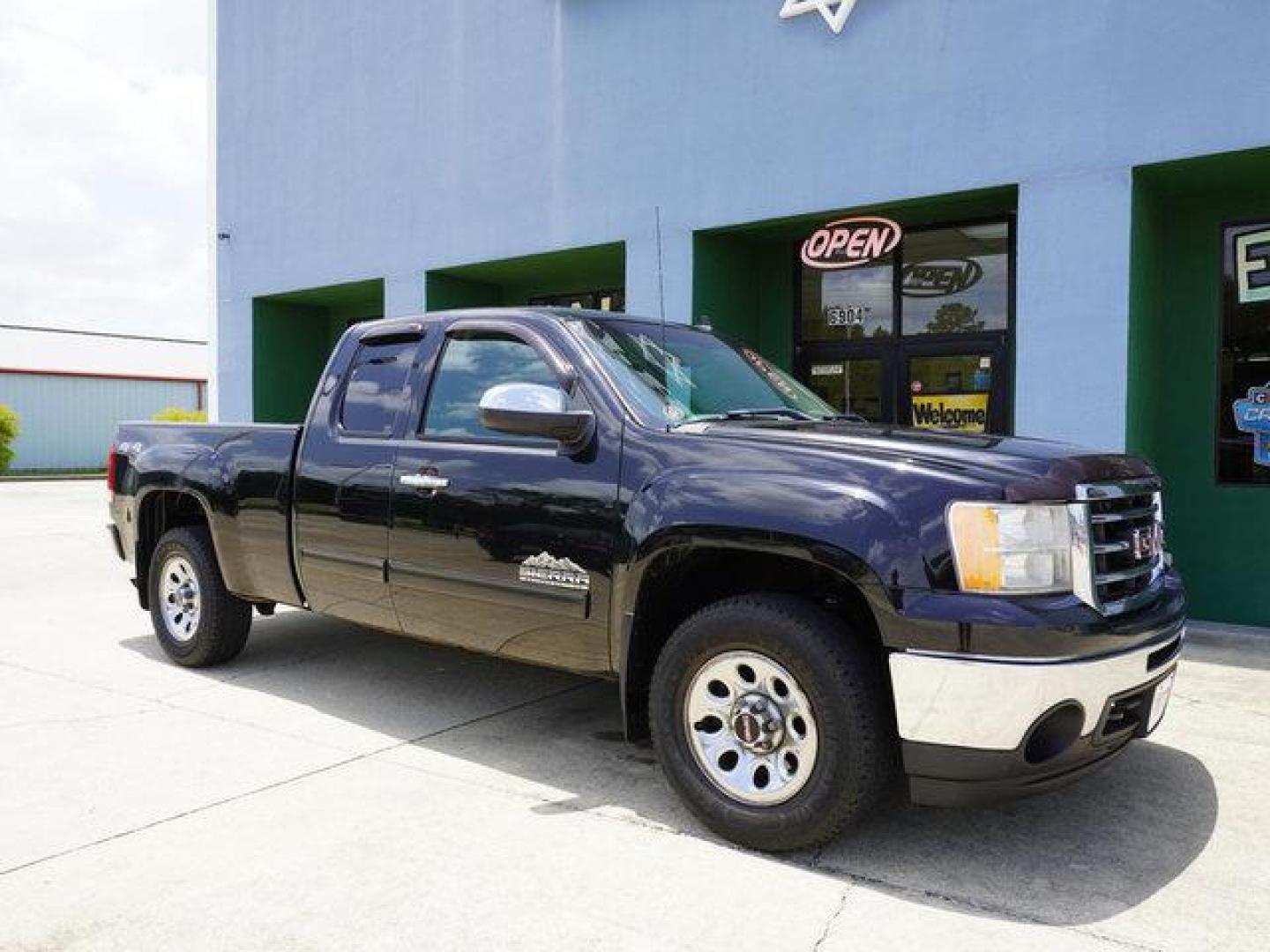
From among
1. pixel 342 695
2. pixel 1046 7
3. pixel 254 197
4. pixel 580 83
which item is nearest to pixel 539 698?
pixel 342 695

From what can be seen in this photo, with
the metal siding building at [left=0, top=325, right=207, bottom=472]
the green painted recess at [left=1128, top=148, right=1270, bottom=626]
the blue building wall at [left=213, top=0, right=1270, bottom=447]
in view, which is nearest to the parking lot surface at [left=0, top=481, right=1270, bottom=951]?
the green painted recess at [left=1128, top=148, right=1270, bottom=626]

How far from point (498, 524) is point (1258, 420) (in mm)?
6676

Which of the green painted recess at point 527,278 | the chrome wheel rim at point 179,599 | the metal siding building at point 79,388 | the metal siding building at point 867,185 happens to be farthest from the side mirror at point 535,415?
the metal siding building at point 79,388

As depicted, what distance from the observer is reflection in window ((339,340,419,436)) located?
4.73m

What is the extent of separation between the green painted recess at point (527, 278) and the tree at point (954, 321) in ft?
10.8

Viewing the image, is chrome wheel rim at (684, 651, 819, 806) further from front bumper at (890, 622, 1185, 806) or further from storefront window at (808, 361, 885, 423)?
storefront window at (808, 361, 885, 423)

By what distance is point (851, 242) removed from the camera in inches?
361

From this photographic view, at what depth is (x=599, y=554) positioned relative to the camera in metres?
3.79

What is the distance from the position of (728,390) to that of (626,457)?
89cm

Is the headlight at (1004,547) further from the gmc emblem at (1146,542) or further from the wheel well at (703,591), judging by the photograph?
the gmc emblem at (1146,542)

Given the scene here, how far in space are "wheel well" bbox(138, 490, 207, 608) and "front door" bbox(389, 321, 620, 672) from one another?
2.12 metres

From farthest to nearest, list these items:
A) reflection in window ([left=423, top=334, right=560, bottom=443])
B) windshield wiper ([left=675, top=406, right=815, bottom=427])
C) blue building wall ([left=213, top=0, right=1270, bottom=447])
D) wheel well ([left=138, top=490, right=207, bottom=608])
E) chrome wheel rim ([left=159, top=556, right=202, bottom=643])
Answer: blue building wall ([left=213, top=0, right=1270, bottom=447]) < wheel well ([left=138, top=490, right=207, bottom=608]) < chrome wheel rim ([left=159, top=556, right=202, bottom=643]) < reflection in window ([left=423, top=334, right=560, bottom=443]) < windshield wiper ([left=675, top=406, right=815, bottom=427])

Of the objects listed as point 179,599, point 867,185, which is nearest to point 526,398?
point 179,599

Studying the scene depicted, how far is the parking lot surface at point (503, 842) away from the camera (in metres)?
2.89
